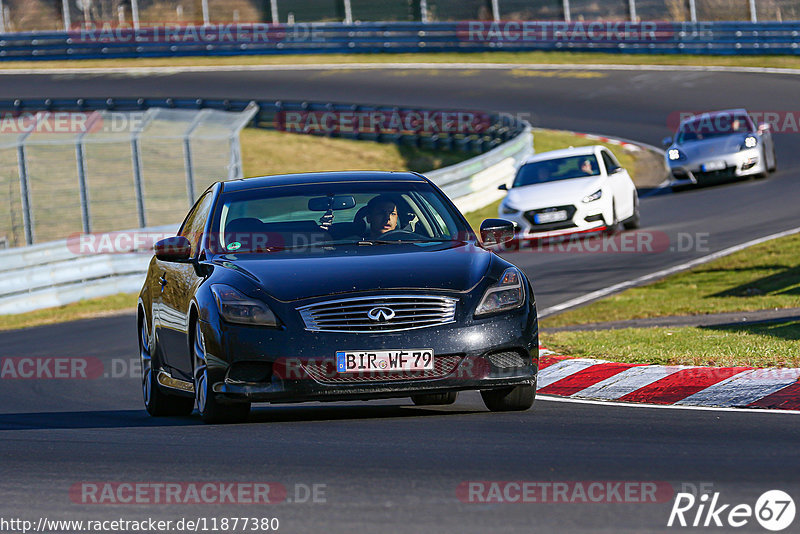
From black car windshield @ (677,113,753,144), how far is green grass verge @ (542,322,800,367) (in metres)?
14.8

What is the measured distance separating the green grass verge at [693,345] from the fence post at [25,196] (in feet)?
40.7

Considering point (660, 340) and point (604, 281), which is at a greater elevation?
point (660, 340)

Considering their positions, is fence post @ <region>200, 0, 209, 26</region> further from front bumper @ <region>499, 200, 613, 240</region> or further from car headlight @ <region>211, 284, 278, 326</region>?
car headlight @ <region>211, 284, 278, 326</region>

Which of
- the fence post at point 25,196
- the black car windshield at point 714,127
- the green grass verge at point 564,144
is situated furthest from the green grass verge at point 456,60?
the fence post at point 25,196

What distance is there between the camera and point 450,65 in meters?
46.5

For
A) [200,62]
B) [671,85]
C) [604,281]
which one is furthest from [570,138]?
[200,62]

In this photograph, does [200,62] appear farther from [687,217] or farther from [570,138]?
[687,217]

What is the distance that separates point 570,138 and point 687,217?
37.2 ft

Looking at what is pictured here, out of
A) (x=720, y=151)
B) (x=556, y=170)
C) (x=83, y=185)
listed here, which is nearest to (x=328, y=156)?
(x=720, y=151)

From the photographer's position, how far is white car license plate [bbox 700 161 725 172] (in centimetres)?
2611

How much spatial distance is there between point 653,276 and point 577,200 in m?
3.98

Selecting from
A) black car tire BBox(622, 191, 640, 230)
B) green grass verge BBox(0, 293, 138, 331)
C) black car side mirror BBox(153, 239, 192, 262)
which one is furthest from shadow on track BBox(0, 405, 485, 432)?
black car tire BBox(622, 191, 640, 230)

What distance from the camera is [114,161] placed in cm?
2458

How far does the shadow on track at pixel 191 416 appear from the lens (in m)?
8.33
